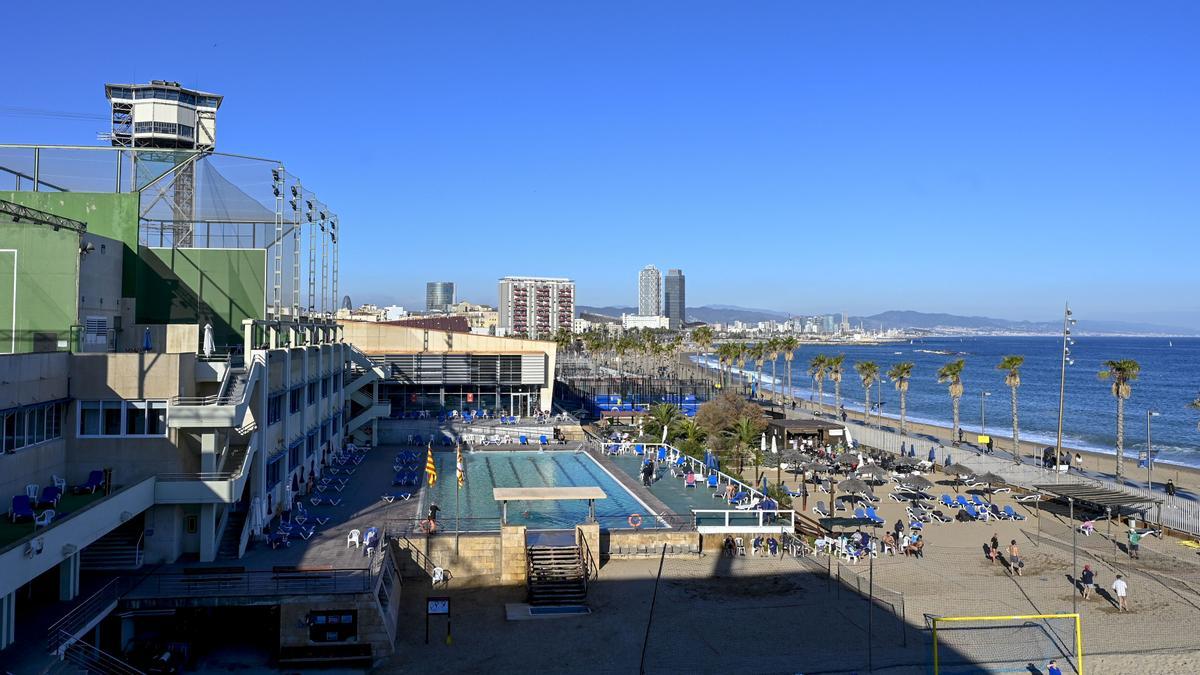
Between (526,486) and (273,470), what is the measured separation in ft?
34.0

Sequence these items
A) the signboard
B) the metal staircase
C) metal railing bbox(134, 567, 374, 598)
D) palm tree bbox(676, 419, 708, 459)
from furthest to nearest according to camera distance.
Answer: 1. palm tree bbox(676, 419, 708, 459)
2. the metal staircase
3. the signboard
4. metal railing bbox(134, 567, 374, 598)

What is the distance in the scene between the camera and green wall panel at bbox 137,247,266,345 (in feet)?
95.1

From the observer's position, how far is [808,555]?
25594mm

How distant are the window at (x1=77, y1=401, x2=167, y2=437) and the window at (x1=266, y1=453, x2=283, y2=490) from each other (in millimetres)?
4503

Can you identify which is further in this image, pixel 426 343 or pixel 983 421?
pixel 983 421

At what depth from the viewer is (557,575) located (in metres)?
21.9

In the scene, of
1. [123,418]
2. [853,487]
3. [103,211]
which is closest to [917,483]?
[853,487]

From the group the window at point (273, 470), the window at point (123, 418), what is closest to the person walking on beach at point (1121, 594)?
the window at point (273, 470)

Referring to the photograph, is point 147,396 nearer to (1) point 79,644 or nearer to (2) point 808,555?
(1) point 79,644

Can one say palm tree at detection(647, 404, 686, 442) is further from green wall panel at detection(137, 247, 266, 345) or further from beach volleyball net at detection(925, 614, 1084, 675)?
beach volleyball net at detection(925, 614, 1084, 675)

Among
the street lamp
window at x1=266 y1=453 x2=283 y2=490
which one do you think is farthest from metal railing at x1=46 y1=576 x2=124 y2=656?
the street lamp

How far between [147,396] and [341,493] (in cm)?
1129

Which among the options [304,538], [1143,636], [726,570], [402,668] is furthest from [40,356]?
[1143,636]

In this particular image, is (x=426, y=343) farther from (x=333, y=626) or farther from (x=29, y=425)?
(x=333, y=626)
